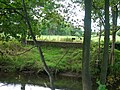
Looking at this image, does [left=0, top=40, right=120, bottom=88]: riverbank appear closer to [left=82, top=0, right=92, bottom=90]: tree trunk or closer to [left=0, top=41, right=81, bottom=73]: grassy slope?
[left=0, top=41, right=81, bottom=73]: grassy slope

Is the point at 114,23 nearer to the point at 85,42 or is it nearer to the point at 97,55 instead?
the point at 97,55

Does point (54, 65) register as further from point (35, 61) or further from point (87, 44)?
point (87, 44)

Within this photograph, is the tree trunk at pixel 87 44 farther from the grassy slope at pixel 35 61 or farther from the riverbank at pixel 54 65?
the grassy slope at pixel 35 61

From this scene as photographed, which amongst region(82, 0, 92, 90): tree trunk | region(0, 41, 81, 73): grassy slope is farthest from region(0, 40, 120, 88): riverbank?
region(82, 0, 92, 90): tree trunk

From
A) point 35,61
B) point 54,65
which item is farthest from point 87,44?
point 35,61

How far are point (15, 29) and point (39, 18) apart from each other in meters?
0.60

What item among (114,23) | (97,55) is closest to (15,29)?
(114,23)

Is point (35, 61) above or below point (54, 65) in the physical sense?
above

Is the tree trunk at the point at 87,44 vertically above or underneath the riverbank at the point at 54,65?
above

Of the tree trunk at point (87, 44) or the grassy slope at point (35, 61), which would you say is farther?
the grassy slope at point (35, 61)

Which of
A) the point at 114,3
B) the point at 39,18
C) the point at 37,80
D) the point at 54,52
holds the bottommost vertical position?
the point at 37,80

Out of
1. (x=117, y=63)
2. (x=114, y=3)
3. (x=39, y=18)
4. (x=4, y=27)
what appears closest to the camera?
(x=4, y=27)

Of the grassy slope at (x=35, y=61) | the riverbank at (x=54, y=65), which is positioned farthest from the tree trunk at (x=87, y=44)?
the grassy slope at (x=35, y=61)

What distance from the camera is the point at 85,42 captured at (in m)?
9.10
